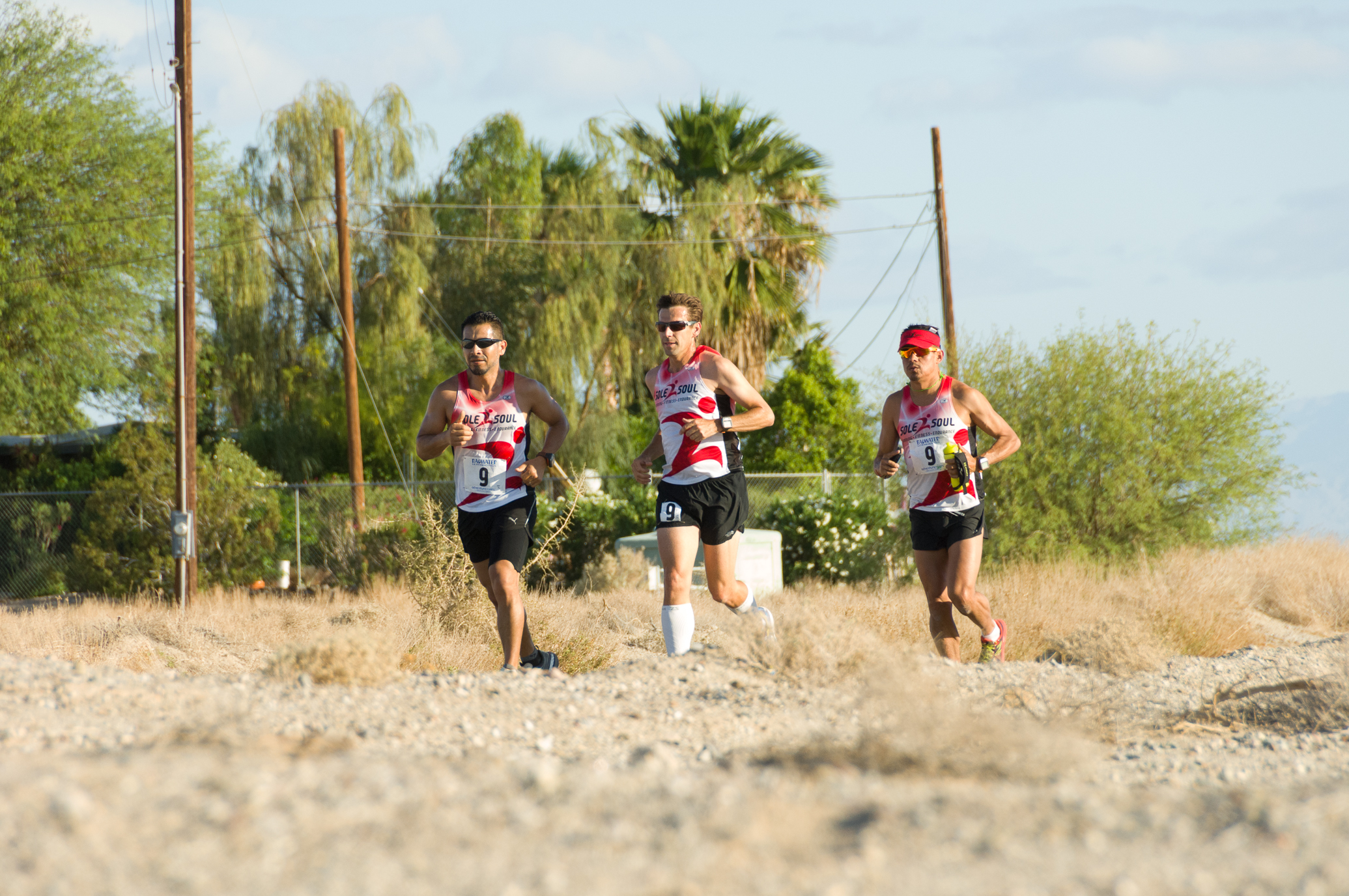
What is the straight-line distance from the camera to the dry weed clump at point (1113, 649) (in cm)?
641

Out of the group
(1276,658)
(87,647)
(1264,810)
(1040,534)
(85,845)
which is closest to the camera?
(85,845)

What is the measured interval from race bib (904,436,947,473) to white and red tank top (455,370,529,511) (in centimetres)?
210

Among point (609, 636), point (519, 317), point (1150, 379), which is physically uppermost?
point (519, 317)

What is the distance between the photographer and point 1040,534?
12508 mm

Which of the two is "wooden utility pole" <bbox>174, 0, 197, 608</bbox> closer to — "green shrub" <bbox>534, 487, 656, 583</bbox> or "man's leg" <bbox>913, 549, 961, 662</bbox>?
"green shrub" <bbox>534, 487, 656, 583</bbox>

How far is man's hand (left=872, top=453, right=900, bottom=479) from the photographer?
644 cm

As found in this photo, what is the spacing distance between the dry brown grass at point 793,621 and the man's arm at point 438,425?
3.29 ft

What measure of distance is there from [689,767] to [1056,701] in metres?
1.87

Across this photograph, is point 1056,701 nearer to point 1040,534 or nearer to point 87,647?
point 87,647

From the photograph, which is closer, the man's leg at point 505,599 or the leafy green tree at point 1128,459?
the man's leg at point 505,599

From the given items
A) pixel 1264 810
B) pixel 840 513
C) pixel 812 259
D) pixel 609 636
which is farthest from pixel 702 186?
pixel 1264 810

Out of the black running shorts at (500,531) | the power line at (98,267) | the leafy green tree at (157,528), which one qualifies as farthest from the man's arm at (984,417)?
→ the power line at (98,267)

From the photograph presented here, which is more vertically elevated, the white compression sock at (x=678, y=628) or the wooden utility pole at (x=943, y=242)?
the wooden utility pole at (x=943, y=242)

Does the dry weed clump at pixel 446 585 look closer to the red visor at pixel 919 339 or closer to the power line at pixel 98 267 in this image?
the red visor at pixel 919 339
